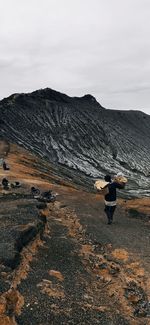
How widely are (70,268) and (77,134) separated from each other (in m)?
74.8

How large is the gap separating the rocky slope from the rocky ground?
48.0m

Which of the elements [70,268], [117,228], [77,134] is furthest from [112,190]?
[77,134]

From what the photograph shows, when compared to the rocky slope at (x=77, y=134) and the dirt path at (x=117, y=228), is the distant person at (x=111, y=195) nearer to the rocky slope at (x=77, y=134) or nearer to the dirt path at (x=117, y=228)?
the dirt path at (x=117, y=228)

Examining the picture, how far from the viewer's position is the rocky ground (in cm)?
1002

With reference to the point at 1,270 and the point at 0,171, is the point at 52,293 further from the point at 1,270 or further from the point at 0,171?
the point at 0,171

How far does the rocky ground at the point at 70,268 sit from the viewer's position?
32.9ft

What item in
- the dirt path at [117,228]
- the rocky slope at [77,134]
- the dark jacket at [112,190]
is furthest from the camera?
the rocky slope at [77,134]

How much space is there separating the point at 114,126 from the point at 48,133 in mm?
19332

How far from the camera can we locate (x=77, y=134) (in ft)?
286

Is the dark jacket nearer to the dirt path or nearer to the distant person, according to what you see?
the distant person

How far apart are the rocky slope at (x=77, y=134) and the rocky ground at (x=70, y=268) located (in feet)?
158

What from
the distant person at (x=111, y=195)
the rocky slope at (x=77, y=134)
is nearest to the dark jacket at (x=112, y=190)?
the distant person at (x=111, y=195)

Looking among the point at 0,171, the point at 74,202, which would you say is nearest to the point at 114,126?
the point at 0,171

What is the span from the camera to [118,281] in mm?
12430
